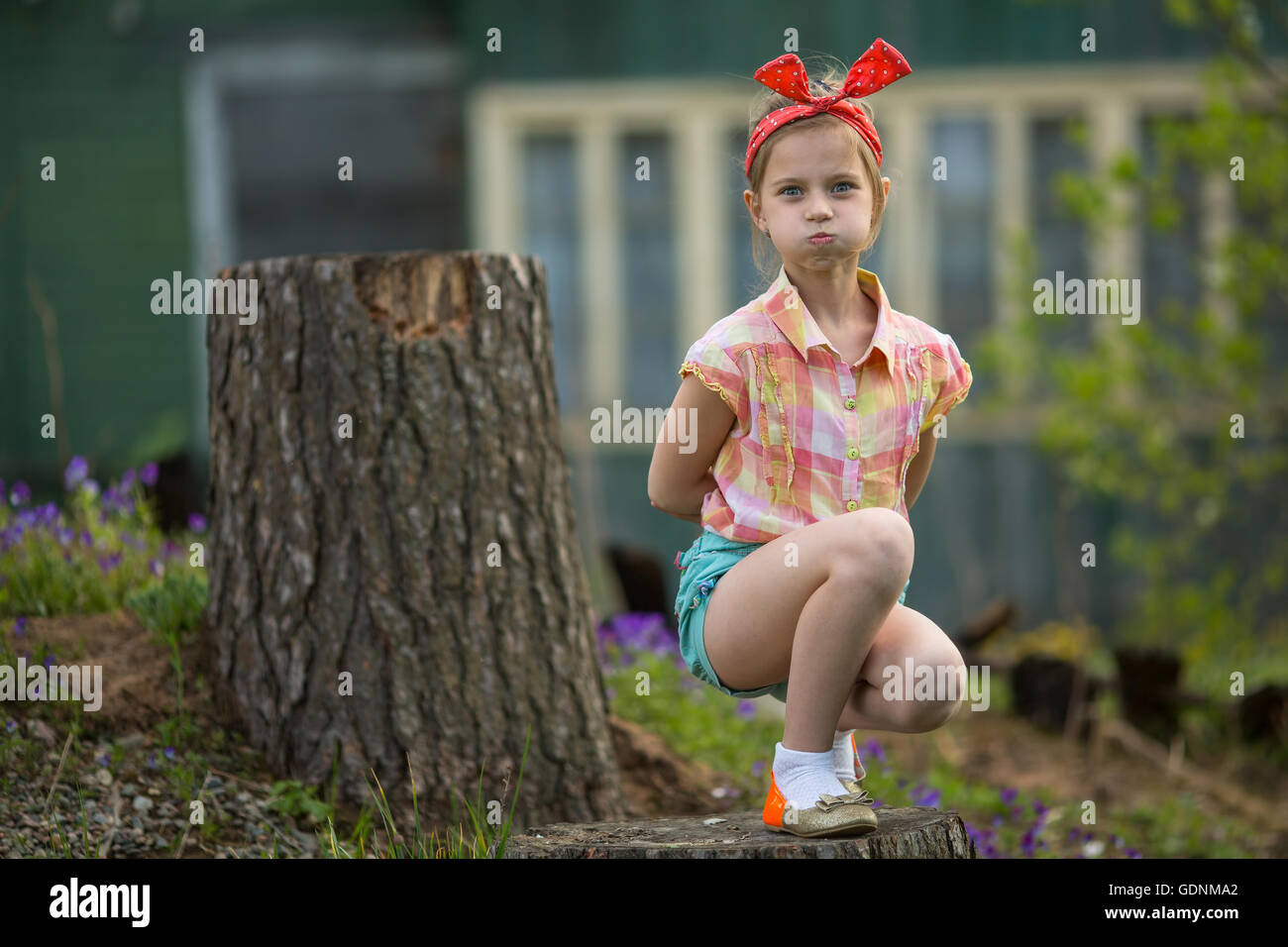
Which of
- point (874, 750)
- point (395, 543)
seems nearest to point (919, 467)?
point (395, 543)

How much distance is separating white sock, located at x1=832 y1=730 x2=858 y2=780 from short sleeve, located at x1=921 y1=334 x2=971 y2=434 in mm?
592

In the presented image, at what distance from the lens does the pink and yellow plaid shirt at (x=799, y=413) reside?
241 cm

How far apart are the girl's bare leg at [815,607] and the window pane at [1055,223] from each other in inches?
265

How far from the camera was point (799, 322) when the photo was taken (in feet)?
7.92

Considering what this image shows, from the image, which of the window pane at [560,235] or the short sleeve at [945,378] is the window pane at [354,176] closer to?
the window pane at [560,235]

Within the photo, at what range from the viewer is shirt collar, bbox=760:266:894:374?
7.89 ft

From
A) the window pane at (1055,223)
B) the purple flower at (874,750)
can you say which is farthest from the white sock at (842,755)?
the window pane at (1055,223)

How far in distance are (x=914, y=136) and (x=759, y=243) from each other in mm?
6359

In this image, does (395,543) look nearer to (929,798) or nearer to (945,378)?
(945,378)

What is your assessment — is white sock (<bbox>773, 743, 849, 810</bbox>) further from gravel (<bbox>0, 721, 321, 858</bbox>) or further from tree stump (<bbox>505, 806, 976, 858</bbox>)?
gravel (<bbox>0, 721, 321, 858</bbox>)

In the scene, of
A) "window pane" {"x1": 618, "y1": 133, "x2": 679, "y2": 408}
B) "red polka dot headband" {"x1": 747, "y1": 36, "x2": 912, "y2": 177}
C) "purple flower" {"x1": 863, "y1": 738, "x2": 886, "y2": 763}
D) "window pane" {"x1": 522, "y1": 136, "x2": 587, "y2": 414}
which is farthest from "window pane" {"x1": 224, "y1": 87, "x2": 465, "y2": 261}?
"red polka dot headband" {"x1": 747, "y1": 36, "x2": 912, "y2": 177}

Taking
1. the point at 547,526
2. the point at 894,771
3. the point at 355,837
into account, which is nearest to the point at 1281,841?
the point at 894,771

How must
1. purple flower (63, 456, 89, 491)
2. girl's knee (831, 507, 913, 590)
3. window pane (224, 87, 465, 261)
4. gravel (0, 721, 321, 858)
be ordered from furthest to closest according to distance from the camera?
window pane (224, 87, 465, 261), purple flower (63, 456, 89, 491), gravel (0, 721, 321, 858), girl's knee (831, 507, 913, 590)

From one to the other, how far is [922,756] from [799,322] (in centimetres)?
327
